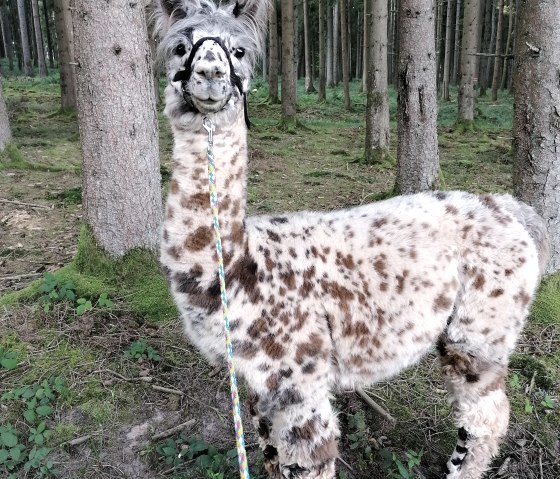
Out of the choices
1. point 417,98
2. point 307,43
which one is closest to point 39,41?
point 307,43

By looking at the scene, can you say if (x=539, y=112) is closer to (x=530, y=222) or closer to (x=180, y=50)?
(x=530, y=222)

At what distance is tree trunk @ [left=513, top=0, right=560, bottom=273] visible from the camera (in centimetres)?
434

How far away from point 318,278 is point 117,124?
267cm

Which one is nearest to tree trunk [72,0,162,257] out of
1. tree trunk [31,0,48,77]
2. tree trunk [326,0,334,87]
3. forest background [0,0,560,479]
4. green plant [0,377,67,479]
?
forest background [0,0,560,479]

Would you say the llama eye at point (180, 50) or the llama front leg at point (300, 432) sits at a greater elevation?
the llama eye at point (180, 50)

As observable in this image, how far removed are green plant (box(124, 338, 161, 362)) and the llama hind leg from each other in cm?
229

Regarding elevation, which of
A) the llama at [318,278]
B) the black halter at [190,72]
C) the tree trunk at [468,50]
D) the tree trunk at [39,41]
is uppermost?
the tree trunk at [39,41]

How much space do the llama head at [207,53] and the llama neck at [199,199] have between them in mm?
114

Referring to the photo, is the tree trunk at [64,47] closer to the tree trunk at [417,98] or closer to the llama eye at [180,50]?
the tree trunk at [417,98]

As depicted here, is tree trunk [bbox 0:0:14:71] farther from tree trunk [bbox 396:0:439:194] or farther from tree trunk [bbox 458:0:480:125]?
tree trunk [bbox 396:0:439:194]

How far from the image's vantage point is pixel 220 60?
7.38 ft

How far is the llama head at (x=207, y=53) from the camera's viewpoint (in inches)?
88.3

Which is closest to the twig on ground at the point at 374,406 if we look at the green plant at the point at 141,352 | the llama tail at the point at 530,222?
the llama tail at the point at 530,222

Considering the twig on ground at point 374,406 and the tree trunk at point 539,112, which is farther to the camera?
the tree trunk at point 539,112
